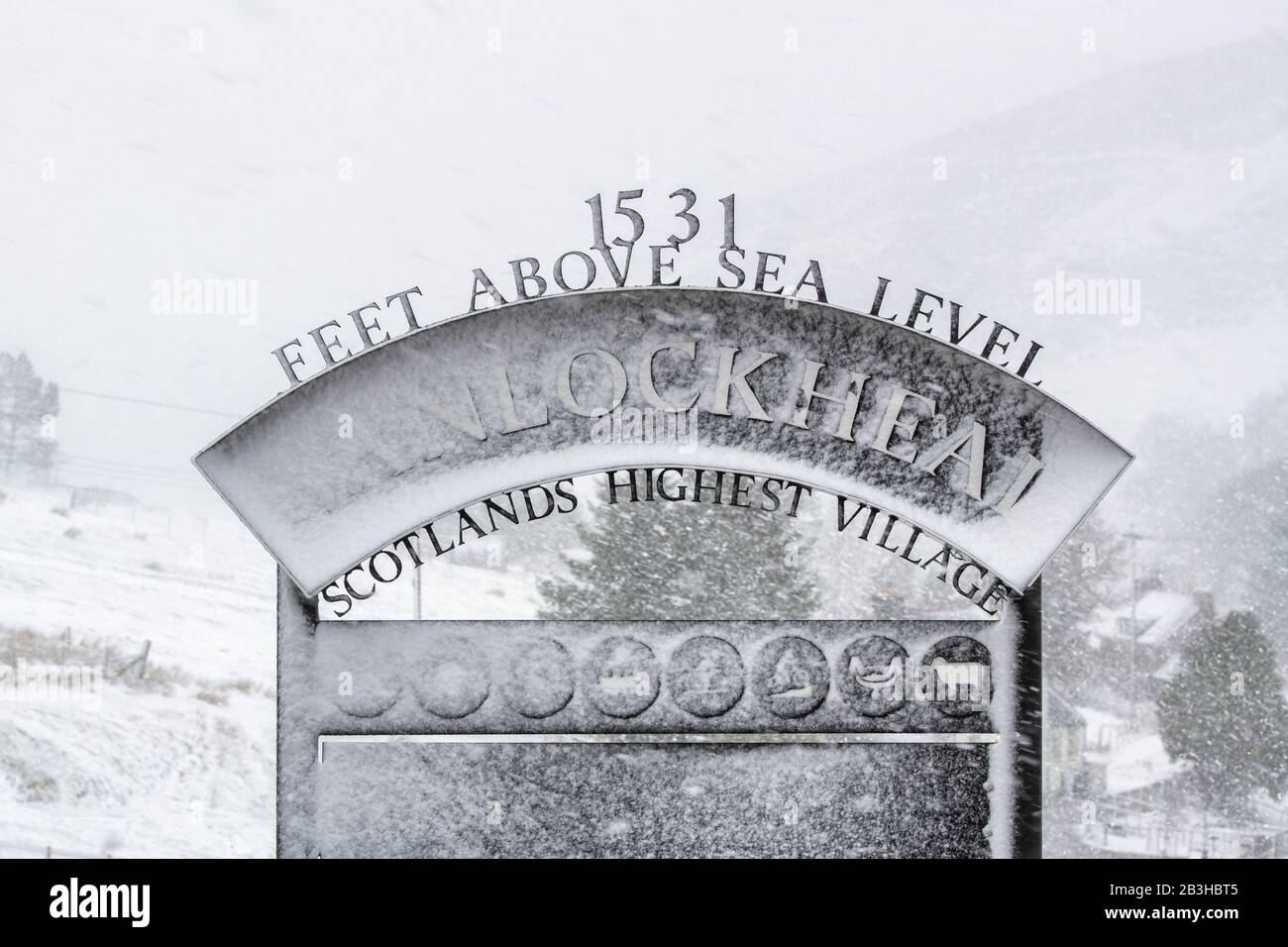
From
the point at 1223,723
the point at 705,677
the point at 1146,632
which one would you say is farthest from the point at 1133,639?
the point at 705,677

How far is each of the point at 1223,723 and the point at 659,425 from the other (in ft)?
50.5

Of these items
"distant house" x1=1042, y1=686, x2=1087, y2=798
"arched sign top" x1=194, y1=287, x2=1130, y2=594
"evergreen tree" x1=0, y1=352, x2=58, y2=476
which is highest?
"evergreen tree" x1=0, y1=352, x2=58, y2=476

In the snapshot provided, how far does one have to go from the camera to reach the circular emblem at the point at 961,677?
521cm

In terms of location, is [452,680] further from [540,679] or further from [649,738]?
[649,738]

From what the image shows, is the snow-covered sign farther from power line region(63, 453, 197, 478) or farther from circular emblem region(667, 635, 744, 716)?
power line region(63, 453, 197, 478)

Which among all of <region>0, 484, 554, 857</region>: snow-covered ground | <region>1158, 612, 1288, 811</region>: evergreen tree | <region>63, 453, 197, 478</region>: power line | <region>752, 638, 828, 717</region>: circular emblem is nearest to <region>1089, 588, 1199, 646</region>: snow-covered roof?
<region>1158, 612, 1288, 811</region>: evergreen tree

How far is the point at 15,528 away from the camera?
1603cm

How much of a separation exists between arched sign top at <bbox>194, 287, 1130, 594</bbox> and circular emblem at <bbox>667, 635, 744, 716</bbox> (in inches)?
32.0

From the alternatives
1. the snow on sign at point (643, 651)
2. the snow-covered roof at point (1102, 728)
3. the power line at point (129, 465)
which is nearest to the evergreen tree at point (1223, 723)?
the snow-covered roof at point (1102, 728)

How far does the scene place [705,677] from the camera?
522 centimetres

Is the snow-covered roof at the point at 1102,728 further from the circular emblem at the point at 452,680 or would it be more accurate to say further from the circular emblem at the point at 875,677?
the circular emblem at the point at 452,680

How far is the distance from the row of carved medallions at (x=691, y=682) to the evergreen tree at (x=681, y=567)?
7171 millimetres

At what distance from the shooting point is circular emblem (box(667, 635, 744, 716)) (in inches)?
205
